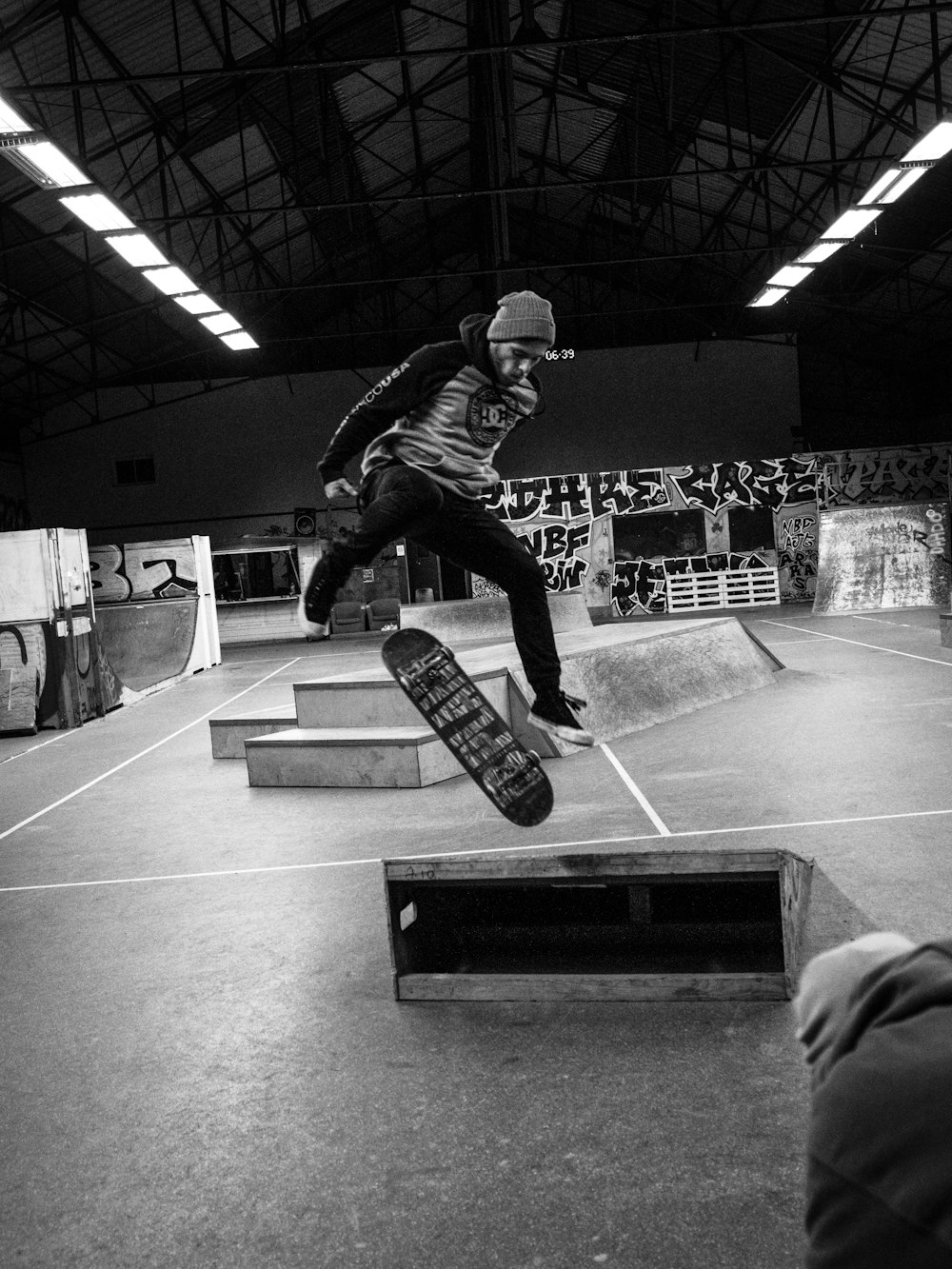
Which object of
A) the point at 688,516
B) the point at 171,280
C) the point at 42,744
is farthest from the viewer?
the point at 688,516

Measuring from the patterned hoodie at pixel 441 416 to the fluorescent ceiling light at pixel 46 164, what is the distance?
825 cm

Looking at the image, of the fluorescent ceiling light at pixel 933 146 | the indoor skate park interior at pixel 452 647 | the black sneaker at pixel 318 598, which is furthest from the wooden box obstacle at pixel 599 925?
the fluorescent ceiling light at pixel 933 146

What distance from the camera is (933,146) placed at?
39.8 ft

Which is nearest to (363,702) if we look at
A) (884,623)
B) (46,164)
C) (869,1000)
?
(46,164)

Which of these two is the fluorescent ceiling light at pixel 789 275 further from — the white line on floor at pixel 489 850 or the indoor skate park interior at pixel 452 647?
the white line on floor at pixel 489 850

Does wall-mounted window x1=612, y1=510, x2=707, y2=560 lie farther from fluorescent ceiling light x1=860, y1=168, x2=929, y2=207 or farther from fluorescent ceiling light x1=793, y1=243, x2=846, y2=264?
fluorescent ceiling light x1=860, y1=168, x2=929, y2=207

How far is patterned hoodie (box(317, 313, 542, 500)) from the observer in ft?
12.0

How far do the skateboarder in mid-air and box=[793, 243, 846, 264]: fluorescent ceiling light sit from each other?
47.9 feet

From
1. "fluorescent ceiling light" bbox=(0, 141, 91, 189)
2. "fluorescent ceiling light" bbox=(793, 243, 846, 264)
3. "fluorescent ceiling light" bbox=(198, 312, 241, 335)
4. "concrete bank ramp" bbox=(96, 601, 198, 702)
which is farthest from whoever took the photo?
"concrete bank ramp" bbox=(96, 601, 198, 702)

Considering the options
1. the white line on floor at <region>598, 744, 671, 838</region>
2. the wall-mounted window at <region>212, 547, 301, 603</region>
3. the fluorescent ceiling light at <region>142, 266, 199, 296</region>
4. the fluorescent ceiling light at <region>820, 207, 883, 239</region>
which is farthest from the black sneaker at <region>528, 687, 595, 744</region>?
the wall-mounted window at <region>212, 547, 301, 603</region>

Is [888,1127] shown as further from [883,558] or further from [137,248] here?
[883,558]

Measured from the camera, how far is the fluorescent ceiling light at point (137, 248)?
43.2 ft

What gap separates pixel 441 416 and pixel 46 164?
9.03 meters

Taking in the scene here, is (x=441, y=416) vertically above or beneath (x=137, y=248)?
beneath
